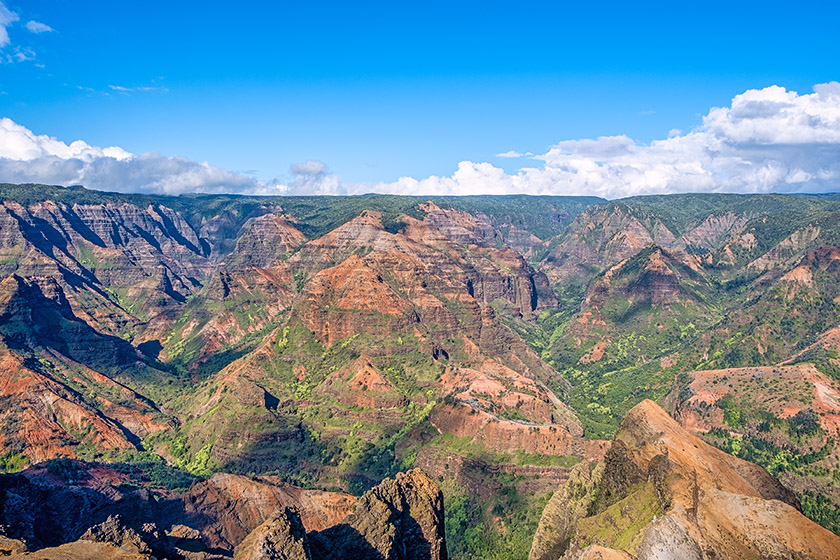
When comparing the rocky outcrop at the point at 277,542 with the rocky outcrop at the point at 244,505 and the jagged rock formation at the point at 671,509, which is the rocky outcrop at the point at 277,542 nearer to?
the jagged rock formation at the point at 671,509

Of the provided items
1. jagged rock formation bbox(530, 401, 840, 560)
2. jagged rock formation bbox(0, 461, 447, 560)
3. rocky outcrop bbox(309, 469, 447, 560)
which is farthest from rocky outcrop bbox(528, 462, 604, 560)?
jagged rock formation bbox(0, 461, 447, 560)

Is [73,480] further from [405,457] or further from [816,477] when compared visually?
[816,477]

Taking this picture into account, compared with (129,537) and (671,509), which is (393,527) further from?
(671,509)

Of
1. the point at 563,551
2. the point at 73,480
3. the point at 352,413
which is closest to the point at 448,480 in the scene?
the point at 352,413

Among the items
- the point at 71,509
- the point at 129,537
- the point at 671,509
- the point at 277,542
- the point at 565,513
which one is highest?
the point at 277,542

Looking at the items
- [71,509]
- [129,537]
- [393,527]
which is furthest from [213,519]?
[393,527]
